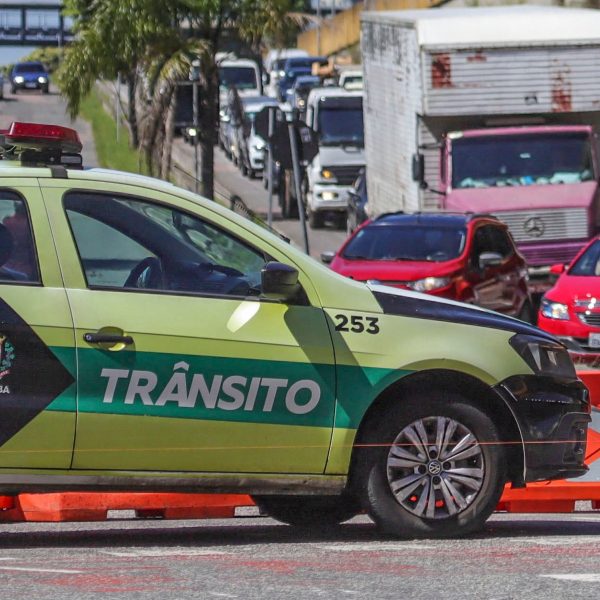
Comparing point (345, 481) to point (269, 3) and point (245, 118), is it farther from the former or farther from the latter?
point (245, 118)

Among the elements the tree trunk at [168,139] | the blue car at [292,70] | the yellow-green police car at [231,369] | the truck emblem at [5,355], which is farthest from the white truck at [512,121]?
the blue car at [292,70]

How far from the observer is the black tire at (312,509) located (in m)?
8.23

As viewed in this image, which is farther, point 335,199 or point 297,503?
point 335,199

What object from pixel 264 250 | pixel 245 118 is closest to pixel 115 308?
pixel 264 250

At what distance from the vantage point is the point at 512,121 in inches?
888

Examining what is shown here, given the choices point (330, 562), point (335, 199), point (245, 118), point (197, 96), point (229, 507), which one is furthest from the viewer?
point (245, 118)

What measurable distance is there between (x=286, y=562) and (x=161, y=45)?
73.7 ft

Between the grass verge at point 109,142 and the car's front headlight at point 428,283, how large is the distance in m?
16.2

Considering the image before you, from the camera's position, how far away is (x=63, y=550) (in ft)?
24.1

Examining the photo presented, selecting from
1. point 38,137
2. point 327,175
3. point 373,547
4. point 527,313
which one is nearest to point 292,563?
point 373,547

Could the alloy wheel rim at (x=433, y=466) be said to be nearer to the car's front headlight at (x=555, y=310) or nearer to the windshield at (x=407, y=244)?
the car's front headlight at (x=555, y=310)

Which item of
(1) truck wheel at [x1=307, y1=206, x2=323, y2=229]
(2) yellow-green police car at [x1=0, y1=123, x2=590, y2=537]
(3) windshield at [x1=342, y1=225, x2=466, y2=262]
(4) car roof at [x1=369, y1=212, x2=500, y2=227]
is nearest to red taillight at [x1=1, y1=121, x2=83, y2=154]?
(2) yellow-green police car at [x1=0, y1=123, x2=590, y2=537]

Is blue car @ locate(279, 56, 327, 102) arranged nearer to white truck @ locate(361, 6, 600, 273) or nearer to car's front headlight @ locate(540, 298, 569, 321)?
white truck @ locate(361, 6, 600, 273)

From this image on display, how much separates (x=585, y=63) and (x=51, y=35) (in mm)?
114275
